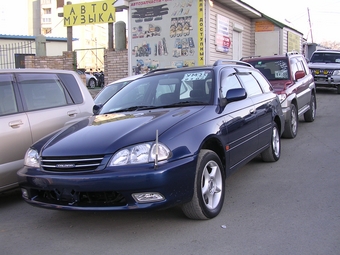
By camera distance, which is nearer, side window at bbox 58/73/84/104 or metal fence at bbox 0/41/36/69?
side window at bbox 58/73/84/104

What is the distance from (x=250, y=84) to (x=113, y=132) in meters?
2.79

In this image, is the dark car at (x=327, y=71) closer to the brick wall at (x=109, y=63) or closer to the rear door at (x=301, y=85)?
the rear door at (x=301, y=85)

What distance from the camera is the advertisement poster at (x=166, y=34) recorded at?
13.9 meters

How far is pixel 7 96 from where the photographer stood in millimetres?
5250

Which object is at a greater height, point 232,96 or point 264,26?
point 264,26

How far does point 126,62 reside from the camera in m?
15.7

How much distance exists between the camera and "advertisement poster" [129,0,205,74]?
1393 centimetres

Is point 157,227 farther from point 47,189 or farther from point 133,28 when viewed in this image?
point 133,28

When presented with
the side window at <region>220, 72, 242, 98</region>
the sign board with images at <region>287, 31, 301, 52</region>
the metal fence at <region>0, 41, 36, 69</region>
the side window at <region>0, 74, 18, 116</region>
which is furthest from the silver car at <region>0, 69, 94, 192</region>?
the metal fence at <region>0, 41, 36, 69</region>

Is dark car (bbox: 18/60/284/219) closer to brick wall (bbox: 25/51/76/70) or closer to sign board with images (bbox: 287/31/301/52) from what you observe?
brick wall (bbox: 25/51/76/70)

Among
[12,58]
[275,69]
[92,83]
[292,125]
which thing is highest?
[12,58]

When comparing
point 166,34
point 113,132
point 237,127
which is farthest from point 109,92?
point 166,34

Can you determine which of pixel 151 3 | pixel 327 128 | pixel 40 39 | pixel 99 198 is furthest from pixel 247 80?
pixel 40 39

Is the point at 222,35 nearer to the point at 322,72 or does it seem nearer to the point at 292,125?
the point at 322,72
